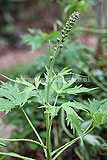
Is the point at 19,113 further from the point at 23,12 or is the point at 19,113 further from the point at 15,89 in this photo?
the point at 23,12

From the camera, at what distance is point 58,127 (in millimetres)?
1465

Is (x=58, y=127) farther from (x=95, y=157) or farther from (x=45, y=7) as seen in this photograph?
(x=45, y=7)

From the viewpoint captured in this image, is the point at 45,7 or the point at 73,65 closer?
the point at 73,65

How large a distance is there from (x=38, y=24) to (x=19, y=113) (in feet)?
21.5

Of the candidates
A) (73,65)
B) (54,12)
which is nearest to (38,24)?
(54,12)

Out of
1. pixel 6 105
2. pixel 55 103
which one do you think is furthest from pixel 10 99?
pixel 55 103

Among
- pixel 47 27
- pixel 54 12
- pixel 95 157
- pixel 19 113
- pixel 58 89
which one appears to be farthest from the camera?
pixel 47 27

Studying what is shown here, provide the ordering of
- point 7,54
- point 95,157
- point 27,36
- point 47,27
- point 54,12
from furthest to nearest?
1. point 47,27
2. point 54,12
3. point 7,54
4. point 27,36
5. point 95,157

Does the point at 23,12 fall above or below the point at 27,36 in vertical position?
above

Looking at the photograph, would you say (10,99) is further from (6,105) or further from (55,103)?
(55,103)

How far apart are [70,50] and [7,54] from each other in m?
4.60

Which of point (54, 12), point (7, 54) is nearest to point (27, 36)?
point (7, 54)

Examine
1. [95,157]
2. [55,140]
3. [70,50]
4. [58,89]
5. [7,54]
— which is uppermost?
[7,54]

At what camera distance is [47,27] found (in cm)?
761
